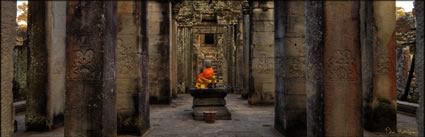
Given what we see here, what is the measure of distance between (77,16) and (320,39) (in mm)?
3434

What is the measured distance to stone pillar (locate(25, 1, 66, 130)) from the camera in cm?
625

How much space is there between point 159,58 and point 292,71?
682cm

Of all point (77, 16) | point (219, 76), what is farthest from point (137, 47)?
point (219, 76)

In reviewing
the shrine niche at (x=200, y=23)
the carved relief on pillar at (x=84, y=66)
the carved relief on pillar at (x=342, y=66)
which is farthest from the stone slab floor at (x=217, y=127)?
the shrine niche at (x=200, y=23)

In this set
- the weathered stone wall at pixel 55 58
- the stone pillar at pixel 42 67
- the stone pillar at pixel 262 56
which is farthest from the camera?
the stone pillar at pixel 262 56

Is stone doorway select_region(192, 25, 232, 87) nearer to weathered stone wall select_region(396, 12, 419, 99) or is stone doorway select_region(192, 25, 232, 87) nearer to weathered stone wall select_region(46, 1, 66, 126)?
weathered stone wall select_region(396, 12, 419, 99)

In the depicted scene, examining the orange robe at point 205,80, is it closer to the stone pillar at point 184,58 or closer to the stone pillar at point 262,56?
the stone pillar at point 262,56

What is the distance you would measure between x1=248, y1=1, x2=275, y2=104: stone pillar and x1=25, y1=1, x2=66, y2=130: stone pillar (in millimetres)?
7108

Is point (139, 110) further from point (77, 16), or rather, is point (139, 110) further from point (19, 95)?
point (19, 95)

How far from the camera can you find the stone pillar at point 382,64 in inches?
235

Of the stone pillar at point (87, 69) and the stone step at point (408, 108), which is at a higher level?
the stone pillar at point (87, 69)

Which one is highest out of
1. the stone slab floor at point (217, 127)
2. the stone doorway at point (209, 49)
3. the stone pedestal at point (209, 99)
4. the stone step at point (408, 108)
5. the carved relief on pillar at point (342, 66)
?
the stone doorway at point (209, 49)

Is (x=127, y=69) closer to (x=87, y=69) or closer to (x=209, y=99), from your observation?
(x=87, y=69)

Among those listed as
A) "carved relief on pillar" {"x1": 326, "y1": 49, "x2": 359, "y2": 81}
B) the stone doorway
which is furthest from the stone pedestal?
the stone doorway
